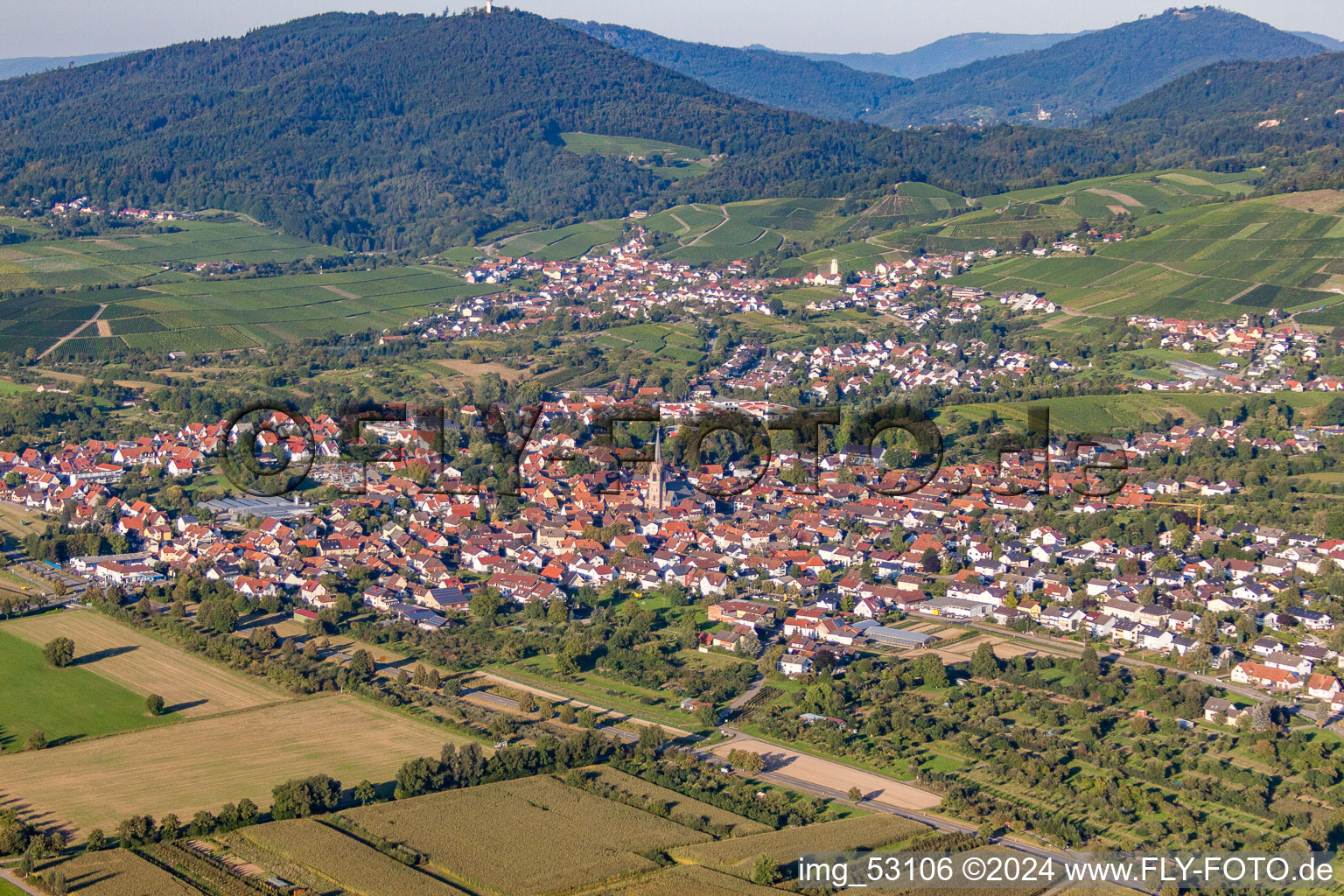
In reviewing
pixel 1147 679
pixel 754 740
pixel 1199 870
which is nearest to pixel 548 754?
pixel 754 740

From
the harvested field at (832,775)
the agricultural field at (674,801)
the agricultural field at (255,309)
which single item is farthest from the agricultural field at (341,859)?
the agricultural field at (255,309)

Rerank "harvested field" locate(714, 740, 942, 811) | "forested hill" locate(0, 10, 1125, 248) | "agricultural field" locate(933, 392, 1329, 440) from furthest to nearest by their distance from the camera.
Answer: "forested hill" locate(0, 10, 1125, 248) < "agricultural field" locate(933, 392, 1329, 440) < "harvested field" locate(714, 740, 942, 811)

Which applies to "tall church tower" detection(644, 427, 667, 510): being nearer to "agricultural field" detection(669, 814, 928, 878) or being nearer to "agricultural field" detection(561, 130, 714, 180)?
"agricultural field" detection(669, 814, 928, 878)

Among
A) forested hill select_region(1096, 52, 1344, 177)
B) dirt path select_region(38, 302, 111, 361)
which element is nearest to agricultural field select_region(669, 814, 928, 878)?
dirt path select_region(38, 302, 111, 361)

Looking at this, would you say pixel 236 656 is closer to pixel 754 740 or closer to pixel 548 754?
pixel 548 754

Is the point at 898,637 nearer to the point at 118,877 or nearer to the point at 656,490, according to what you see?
the point at 656,490

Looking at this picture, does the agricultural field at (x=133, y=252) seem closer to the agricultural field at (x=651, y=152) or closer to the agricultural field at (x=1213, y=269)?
the agricultural field at (x=651, y=152)
